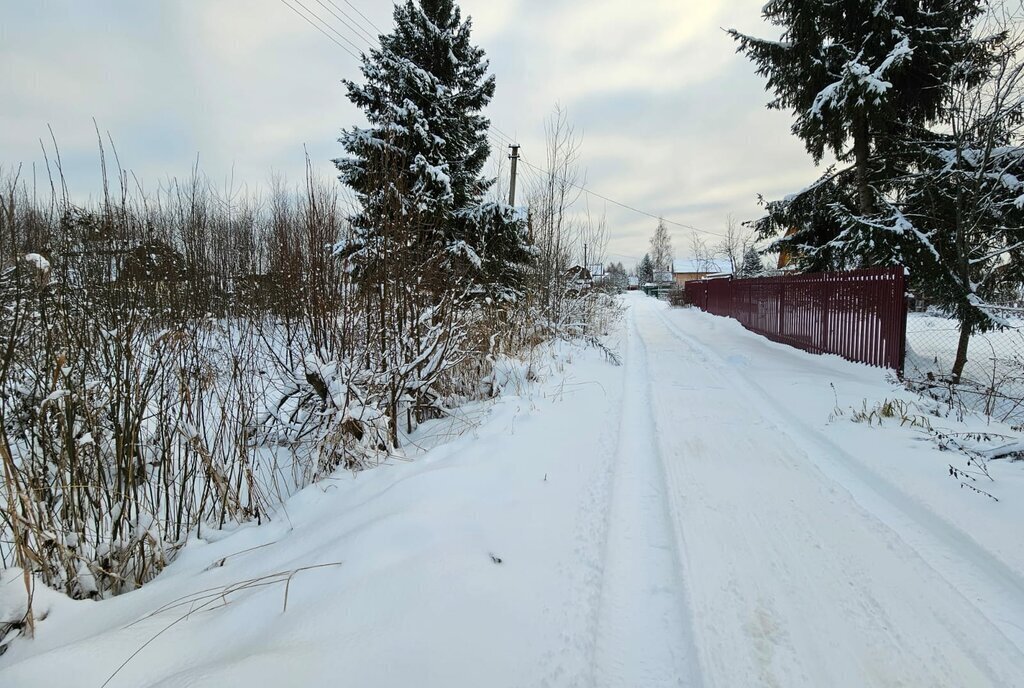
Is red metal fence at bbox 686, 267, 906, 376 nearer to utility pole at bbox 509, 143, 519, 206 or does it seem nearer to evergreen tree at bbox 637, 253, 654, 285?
utility pole at bbox 509, 143, 519, 206

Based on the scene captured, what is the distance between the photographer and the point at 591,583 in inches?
82.8

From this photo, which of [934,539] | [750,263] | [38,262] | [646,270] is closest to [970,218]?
[934,539]

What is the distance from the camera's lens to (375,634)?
1.67 m

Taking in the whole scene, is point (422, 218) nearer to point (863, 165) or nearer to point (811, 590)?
point (811, 590)

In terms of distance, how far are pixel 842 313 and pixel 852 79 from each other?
4.90 m

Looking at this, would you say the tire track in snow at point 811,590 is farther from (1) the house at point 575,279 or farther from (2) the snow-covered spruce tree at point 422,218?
(1) the house at point 575,279

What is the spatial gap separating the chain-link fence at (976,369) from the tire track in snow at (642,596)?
3.91 metres

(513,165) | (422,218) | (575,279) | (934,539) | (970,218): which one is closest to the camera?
(934,539)

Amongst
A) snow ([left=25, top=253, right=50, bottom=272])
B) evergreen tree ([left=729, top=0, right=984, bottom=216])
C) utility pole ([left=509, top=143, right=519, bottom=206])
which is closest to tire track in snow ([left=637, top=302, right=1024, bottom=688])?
snow ([left=25, top=253, right=50, bottom=272])

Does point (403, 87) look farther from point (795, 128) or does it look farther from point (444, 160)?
point (795, 128)

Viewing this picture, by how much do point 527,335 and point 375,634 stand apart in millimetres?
6853

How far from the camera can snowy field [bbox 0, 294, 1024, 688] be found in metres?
1.60

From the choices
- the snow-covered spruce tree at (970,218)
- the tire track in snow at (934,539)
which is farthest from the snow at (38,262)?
the snow-covered spruce tree at (970,218)

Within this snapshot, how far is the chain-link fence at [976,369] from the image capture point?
4926 millimetres
